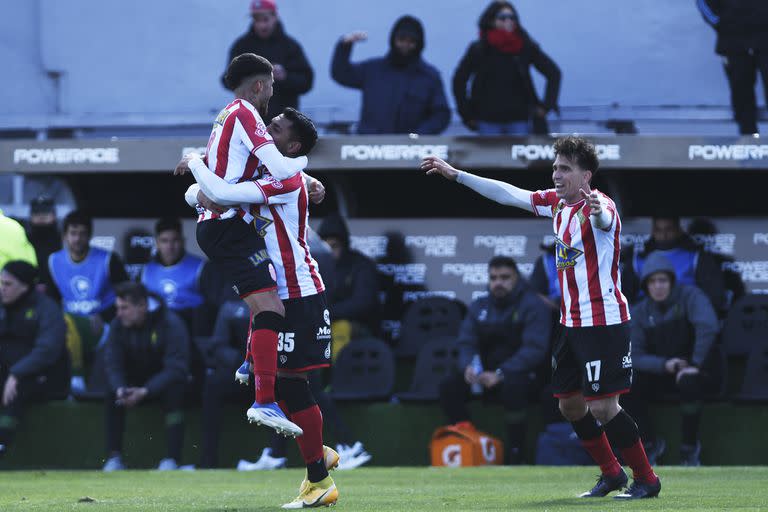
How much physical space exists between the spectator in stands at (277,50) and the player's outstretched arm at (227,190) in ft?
18.8

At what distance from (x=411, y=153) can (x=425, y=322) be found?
1.42m

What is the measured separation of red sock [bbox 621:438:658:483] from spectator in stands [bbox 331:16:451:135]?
18.7 feet

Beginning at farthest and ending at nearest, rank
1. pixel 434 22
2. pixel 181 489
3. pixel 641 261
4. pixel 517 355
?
pixel 434 22 → pixel 641 261 → pixel 517 355 → pixel 181 489

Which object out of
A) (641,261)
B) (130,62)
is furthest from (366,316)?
(130,62)

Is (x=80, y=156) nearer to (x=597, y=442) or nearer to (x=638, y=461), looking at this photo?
(x=597, y=442)

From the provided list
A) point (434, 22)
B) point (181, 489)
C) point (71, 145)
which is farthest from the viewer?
point (434, 22)

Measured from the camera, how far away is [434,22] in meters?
14.8

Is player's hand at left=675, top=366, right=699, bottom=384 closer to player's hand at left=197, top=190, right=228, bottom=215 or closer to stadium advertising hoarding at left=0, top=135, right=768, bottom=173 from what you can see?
stadium advertising hoarding at left=0, top=135, right=768, bottom=173

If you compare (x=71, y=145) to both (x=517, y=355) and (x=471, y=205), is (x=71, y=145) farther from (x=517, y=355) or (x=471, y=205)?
(x=517, y=355)

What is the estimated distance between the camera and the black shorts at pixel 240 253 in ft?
22.9

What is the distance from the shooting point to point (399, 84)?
41.3ft

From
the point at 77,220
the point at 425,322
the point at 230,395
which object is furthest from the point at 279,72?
the point at 230,395

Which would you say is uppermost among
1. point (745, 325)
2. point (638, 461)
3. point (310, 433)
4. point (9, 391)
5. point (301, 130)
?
point (301, 130)

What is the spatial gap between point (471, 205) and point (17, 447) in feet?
15.1
